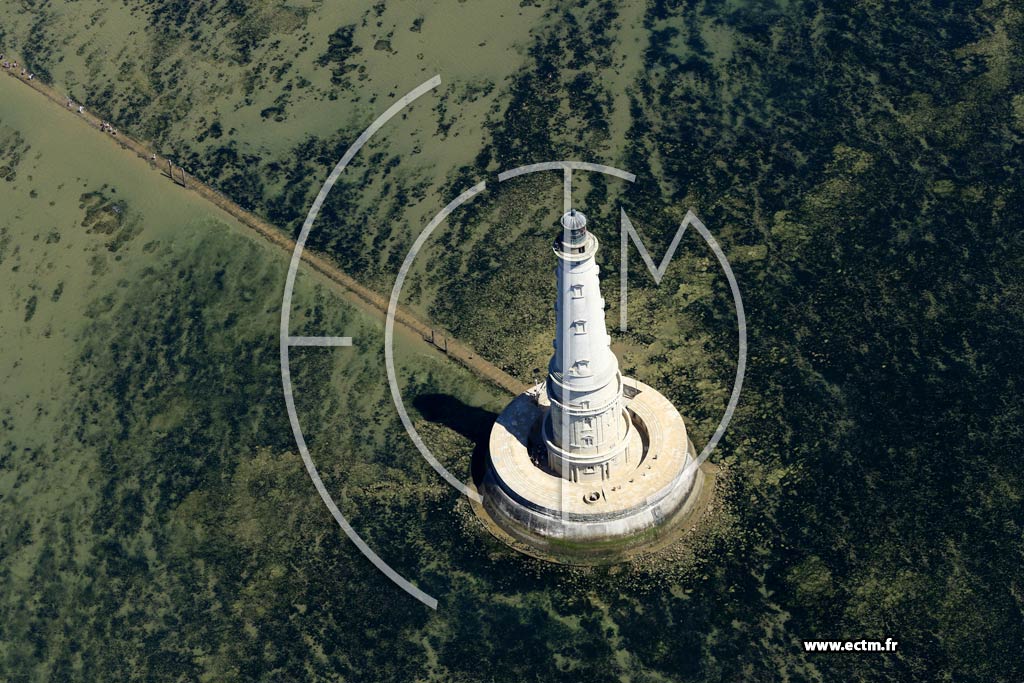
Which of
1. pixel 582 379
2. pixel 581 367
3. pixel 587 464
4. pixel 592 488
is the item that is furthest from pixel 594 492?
pixel 581 367

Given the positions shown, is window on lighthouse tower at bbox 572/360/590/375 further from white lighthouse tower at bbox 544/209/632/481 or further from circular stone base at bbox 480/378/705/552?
circular stone base at bbox 480/378/705/552

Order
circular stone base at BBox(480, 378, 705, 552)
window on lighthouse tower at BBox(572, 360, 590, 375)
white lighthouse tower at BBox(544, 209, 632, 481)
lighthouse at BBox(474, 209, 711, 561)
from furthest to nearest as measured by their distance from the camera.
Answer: circular stone base at BBox(480, 378, 705, 552)
lighthouse at BBox(474, 209, 711, 561)
window on lighthouse tower at BBox(572, 360, 590, 375)
white lighthouse tower at BBox(544, 209, 632, 481)

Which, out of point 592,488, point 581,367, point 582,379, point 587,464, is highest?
point 581,367

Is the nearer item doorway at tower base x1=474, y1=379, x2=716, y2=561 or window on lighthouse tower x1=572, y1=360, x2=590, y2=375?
window on lighthouse tower x1=572, y1=360, x2=590, y2=375

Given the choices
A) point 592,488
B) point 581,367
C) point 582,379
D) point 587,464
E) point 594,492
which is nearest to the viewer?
point 581,367

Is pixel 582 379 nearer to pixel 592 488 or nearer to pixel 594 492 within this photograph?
pixel 594 492

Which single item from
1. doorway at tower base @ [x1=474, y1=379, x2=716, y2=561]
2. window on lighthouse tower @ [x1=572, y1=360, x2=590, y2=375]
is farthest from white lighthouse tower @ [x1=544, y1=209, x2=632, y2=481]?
doorway at tower base @ [x1=474, y1=379, x2=716, y2=561]
